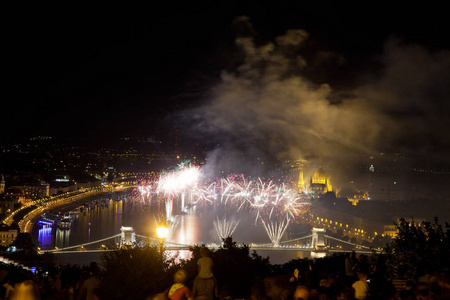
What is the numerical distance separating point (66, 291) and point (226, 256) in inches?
68.8

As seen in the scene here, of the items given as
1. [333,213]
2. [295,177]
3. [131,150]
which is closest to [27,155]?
[131,150]

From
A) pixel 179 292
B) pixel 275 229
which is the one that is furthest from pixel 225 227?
pixel 179 292

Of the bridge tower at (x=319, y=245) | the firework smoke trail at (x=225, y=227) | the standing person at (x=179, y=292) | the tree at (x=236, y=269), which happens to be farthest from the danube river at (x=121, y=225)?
the standing person at (x=179, y=292)

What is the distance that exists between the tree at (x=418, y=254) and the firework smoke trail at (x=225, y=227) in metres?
30.7

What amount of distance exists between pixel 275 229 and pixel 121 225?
13571 mm

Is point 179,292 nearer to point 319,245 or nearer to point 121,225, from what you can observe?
point 319,245

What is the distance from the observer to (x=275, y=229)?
39031 mm

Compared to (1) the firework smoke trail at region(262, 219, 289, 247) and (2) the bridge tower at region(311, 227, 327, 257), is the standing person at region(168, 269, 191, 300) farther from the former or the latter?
(1) the firework smoke trail at region(262, 219, 289, 247)

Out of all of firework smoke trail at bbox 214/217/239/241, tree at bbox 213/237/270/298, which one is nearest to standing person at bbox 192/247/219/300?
tree at bbox 213/237/270/298

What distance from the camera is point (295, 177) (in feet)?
274

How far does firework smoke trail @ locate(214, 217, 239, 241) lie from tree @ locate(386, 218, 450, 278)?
30.7 m

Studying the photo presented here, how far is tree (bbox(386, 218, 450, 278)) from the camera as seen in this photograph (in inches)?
192

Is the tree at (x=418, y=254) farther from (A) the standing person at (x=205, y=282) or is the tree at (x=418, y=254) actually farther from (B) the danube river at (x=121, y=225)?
(B) the danube river at (x=121, y=225)

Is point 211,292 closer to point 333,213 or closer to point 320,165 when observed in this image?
point 333,213
